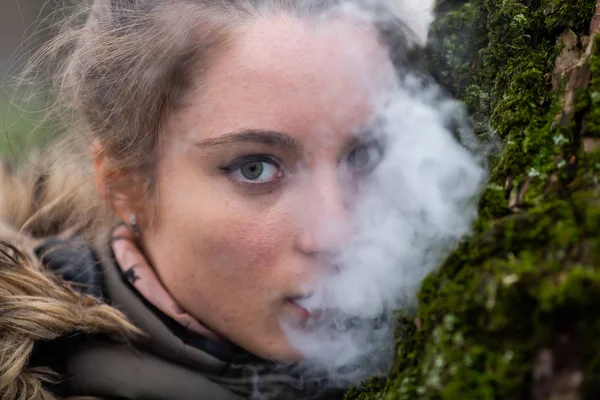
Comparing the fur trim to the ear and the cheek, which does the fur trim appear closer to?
the ear

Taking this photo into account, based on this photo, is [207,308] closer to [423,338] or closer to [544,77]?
[423,338]

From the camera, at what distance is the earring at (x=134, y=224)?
2150 mm

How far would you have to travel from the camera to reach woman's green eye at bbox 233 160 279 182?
188 centimetres

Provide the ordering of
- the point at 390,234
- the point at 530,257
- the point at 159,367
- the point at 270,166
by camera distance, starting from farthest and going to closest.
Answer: the point at 159,367, the point at 270,166, the point at 390,234, the point at 530,257

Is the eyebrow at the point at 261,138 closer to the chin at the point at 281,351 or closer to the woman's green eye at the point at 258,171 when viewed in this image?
the woman's green eye at the point at 258,171

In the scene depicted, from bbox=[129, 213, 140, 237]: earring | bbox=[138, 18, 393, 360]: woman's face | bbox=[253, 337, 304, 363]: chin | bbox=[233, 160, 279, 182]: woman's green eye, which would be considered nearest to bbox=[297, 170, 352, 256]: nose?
bbox=[138, 18, 393, 360]: woman's face

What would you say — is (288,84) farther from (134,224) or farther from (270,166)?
(134,224)

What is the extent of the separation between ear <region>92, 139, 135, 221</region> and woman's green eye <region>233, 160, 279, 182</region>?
0.51 metres

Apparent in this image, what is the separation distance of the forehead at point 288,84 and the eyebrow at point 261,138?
0.05ft

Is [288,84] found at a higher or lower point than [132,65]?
lower

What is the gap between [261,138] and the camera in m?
1.82

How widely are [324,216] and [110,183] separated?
86cm

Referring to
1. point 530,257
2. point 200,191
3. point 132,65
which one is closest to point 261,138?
point 200,191

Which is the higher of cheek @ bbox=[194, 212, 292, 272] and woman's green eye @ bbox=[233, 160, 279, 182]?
woman's green eye @ bbox=[233, 160, 279, 182]
